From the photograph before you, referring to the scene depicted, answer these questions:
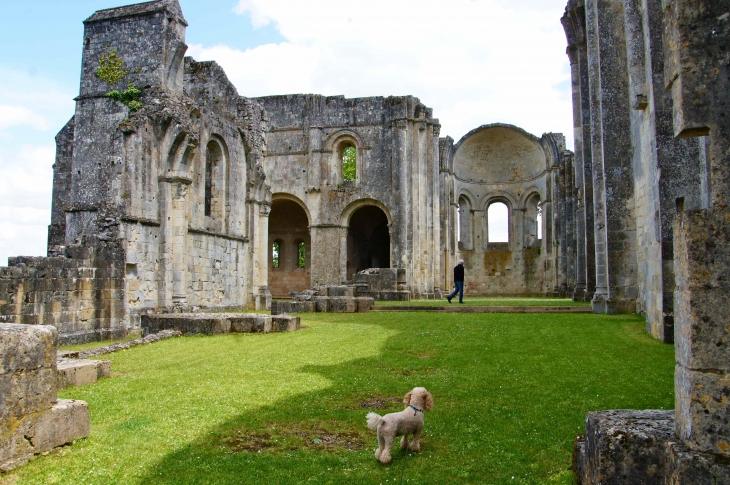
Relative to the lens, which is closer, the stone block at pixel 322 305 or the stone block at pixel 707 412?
the stone block at pixel 707 412

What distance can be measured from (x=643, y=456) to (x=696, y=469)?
0.31 meters

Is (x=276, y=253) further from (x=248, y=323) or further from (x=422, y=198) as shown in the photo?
(x=248, y=323)

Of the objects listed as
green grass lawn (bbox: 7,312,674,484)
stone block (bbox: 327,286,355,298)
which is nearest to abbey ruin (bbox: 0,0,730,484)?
green grass lawn (bbox: 7,312,674,484)

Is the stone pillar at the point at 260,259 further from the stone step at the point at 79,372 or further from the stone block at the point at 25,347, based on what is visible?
the stone block at the point at 25,347

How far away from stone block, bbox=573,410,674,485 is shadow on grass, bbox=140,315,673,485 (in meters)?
0.64

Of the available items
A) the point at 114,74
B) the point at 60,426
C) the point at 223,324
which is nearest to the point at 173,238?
the point at 223,324

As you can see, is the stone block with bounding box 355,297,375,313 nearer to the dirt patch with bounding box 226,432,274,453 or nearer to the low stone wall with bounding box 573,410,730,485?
the dirt patch with bounding box 226,432,274,453

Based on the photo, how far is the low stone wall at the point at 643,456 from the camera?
8.14 ft

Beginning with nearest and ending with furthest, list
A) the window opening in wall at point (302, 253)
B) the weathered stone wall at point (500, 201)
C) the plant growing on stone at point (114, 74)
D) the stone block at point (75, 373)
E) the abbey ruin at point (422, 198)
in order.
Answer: the abbey ruin at point (422, 198), the stone block at point (75, 373), the plant growing on stone at point (114, 74), the weathered stone wall at point (500, 201), the window opening in wall at point (302, 253)

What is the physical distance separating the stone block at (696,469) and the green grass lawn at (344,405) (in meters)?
1.05

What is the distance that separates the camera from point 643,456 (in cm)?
278

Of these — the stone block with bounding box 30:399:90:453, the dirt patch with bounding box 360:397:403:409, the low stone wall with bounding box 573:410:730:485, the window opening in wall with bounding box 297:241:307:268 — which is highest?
the window opening in wall with bounding box 297:241:307:268

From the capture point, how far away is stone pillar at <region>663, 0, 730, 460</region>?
2.54 metres

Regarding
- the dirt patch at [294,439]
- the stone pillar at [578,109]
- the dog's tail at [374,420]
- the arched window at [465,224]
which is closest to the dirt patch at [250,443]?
the dirt patch at [294,439]
